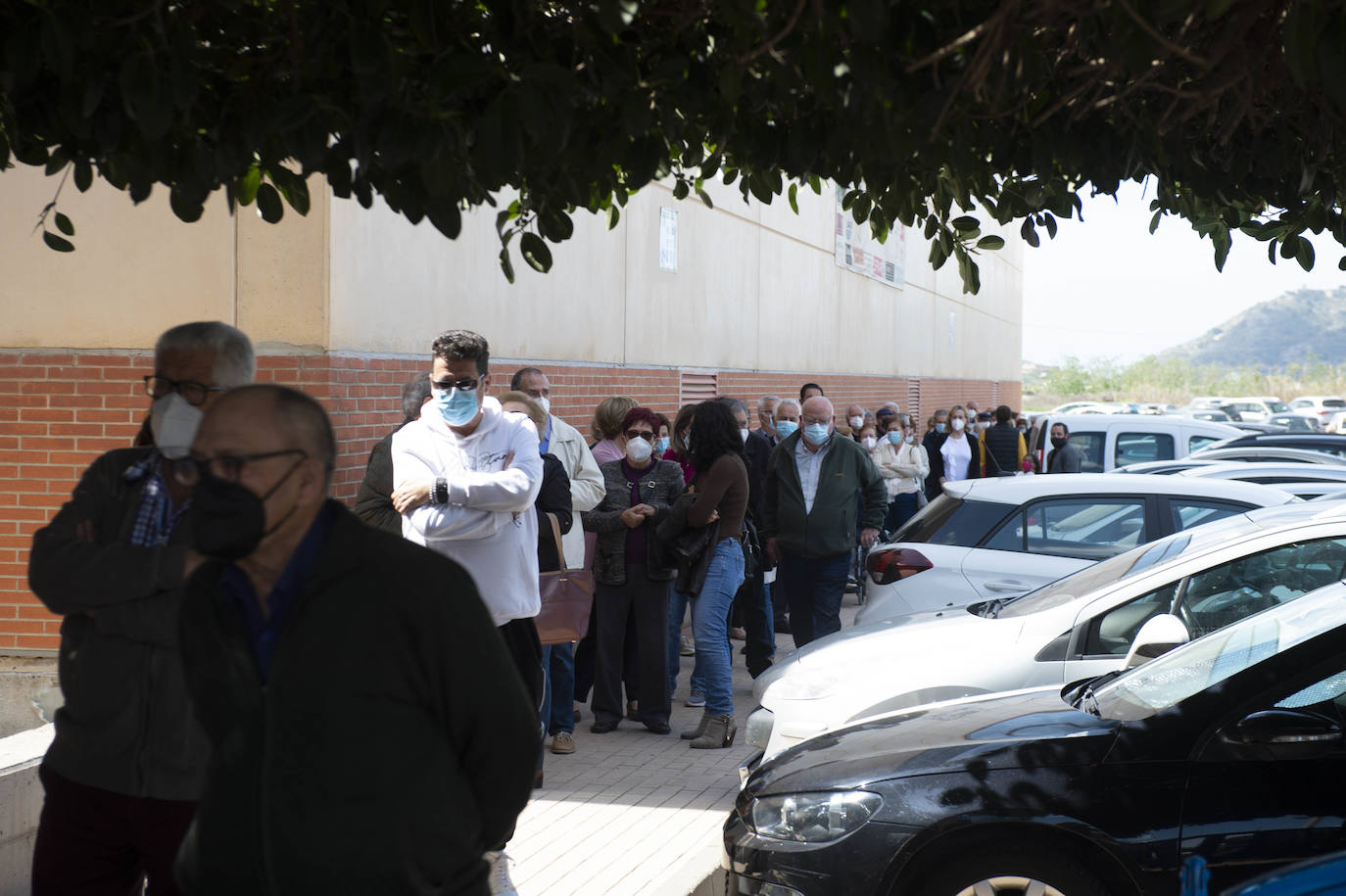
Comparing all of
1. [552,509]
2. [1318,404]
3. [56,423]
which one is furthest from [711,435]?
[1318,404]

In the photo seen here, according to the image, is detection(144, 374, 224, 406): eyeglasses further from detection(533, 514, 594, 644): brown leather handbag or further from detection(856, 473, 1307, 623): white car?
detection(856, 473, 1307, 623): white car

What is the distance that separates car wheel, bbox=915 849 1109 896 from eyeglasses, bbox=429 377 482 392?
241 cm

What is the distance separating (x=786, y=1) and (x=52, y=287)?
5.60 meters

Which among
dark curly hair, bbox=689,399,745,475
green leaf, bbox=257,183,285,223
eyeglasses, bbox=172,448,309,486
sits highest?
green leaf, bbox=257,183,285,223

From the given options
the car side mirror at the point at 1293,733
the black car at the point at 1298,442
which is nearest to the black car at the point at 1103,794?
the car side mirror at the point at 1293,733

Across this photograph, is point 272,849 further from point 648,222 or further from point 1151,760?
point 648,222

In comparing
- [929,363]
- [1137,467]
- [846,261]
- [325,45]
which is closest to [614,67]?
[325,45]

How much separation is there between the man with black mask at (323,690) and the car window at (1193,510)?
7.04 meters

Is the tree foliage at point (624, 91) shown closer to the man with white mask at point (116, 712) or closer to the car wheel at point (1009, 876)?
the man with white mask at point (116, 712)

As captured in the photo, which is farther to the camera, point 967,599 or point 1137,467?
point 1137,467

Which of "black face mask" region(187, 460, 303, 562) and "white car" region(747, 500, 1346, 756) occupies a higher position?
"black face mask" region(187, 460, 303, 562)

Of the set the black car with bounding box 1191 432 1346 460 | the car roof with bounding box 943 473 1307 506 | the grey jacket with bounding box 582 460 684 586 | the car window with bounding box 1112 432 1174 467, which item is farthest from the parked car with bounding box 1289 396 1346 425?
the grey jacket with bounding box 582 460 684 586

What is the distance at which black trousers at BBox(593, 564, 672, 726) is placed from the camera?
26.0ft

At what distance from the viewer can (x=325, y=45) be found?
3.52 metres
